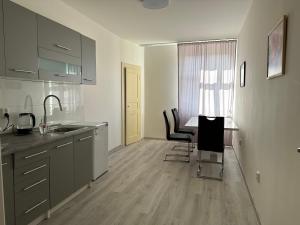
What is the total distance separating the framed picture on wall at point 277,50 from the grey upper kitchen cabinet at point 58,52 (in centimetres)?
243

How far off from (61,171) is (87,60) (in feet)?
5.86

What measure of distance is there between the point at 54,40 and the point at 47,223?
2.12m

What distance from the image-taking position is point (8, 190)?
6.19 feet

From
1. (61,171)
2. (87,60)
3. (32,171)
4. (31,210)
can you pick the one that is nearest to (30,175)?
(32,171)

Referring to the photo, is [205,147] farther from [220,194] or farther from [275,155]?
[275,155]

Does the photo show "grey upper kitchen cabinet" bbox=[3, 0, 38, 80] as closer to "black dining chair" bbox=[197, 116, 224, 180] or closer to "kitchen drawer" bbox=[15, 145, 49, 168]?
"kitchen drawer" bbox=[15, 145, 49, 168]

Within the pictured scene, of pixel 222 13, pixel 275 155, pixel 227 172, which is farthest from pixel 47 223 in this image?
pixel 222 13

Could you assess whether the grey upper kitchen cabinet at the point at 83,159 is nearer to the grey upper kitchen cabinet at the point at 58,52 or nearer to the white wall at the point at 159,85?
the grey upper kitchen cabinet at the point at 58,52

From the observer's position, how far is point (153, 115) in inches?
259

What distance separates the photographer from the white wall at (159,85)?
6.21m

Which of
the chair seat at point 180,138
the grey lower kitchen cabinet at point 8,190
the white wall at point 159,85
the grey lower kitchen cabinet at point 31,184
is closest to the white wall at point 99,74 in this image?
the white wall at point 159,85

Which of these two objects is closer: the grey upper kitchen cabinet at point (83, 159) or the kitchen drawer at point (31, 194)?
the kitchen drawer at point (31, 194)

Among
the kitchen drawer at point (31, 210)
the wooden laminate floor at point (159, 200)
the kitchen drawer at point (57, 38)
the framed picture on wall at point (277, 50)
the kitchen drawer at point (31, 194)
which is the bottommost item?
the wooden laminate floor at point (159, 200)

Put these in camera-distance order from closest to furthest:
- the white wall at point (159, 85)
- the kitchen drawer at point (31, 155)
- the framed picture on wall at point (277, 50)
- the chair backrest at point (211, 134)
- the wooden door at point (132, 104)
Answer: the framed picture on wall at point (277, 50), the kitchen drawer at point (31, 155), the chair backrest at point (211, 134), the wooden door at point (132, 104), the white wall at point (159, 85)
